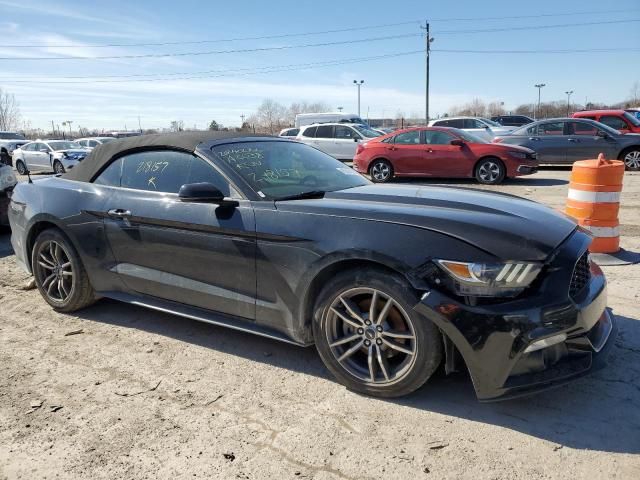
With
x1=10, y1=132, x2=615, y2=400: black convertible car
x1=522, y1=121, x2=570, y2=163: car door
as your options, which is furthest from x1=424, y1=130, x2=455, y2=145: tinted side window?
x1=10, y1=132, x2=615, y2=400: black convertible car

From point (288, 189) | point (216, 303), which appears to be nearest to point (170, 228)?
point (216, 303)

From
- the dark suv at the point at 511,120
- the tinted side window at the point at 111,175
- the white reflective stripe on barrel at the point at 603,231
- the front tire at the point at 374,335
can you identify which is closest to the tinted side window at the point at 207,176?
the tinted side window at the point at 111,175

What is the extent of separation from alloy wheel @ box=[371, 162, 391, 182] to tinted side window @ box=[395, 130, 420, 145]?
0.69m

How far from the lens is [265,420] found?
9.00ft

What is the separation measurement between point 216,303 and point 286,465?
1.34 metres

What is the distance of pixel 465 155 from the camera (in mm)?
12211

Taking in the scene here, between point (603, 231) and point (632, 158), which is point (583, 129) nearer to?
point (632, 158)

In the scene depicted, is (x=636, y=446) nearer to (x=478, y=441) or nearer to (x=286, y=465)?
(x=478, y=441)

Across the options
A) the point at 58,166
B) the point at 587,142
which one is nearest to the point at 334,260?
the point at 587,142

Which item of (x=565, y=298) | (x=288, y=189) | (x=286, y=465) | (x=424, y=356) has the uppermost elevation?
(x=288, y=189)

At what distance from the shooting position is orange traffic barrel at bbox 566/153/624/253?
5293mm

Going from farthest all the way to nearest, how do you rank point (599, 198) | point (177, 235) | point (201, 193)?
1. point (599, 198)
2. point (177, 235)
3. point (201, 193)

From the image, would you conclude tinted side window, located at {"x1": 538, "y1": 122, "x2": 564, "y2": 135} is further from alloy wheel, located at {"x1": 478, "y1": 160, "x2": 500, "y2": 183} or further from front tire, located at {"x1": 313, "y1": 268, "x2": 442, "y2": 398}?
front tire, located at {"x1": 313, "y1": 268, "x2": 442, "y2": 398}

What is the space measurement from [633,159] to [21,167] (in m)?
24.5
